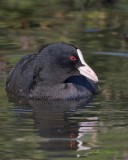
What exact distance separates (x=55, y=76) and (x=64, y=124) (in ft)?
4.65

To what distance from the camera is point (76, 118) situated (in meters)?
8.56

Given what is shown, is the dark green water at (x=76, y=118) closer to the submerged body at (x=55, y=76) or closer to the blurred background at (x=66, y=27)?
the blurred background at (x=66, y=27)

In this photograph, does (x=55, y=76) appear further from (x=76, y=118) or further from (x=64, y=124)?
(x=64, y=124)

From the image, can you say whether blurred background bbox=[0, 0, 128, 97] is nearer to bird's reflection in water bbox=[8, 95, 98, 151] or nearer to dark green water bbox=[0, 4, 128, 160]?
dark green water bbox=[0, 4, 128, 160]

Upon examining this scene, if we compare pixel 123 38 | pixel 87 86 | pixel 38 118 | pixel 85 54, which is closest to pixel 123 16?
pixel 123 38

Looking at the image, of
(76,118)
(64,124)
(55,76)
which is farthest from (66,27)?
(64,124)

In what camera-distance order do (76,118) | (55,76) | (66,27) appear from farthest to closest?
(66,27), (55,76), (76,118)

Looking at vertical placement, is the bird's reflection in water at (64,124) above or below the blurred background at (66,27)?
above

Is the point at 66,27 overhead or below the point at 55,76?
below

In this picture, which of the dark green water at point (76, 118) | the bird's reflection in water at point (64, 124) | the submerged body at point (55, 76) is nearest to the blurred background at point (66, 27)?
the dark green water at point (76, 118)

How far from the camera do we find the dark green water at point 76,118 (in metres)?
7.23

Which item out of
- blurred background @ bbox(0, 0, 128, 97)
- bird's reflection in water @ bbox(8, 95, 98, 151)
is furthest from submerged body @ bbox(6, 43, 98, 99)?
blurred background @ bbox(0, 0, 128, 97)

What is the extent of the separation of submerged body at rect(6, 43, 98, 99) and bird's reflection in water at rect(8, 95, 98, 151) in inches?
5.8

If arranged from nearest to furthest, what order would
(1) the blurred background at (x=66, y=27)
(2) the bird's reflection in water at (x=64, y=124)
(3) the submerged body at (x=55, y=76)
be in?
(2) the bird's reflection in water at (x=64, y=124) → (3) the submerged body at (x=55, y=76) → (1) the blurred background at (x=66, y=27)
